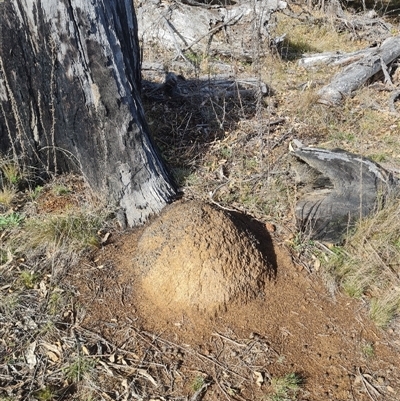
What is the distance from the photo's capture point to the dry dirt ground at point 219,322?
2.18 m

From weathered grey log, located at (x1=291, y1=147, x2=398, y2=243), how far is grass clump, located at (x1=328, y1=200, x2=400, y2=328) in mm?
95

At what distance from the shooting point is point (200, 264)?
8.23 feet

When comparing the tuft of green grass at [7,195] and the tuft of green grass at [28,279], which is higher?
the tuft of green grass at [7,195]

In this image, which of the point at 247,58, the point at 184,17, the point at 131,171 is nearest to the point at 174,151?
the point at 131,171

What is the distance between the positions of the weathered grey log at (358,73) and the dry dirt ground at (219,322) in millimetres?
3025

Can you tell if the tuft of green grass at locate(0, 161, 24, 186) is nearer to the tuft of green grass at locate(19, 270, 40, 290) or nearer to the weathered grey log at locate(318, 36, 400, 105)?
the tuft of green grass at locate(19, 270, 40, 290)

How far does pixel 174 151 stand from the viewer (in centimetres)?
407

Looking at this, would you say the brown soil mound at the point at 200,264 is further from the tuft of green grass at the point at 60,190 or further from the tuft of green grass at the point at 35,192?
the tuft of green grass at the point at 35,192

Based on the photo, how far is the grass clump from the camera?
2.53 metres

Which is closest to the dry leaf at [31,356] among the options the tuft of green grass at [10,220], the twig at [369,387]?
the tuft of green grass at [10,220]

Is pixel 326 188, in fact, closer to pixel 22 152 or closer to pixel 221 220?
pixel 221 220

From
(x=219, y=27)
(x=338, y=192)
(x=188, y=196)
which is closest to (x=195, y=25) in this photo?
(x=219, y=27)

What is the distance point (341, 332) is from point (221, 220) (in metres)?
0.96

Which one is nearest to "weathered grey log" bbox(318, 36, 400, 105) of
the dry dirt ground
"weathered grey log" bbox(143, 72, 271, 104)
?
"weathered grey log" bbox(143, 72, 271, 104)
